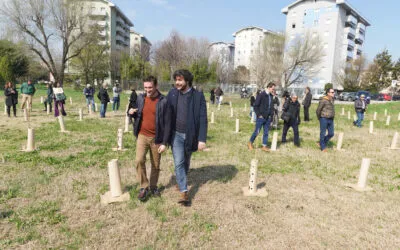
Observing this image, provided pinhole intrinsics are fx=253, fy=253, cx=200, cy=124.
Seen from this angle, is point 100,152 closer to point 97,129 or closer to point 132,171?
point 132,171

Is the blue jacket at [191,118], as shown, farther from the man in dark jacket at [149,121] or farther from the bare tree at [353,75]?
the bare tree at [353,75]

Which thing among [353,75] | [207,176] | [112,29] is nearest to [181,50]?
[112,29]

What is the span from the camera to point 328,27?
5203cm

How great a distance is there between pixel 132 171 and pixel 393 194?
206 inches

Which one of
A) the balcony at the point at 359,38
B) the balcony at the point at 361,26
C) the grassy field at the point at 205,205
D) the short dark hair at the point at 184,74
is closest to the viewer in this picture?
the grassy field at the point at 205,205

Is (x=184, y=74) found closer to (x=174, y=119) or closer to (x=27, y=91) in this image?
(x=174, y=119)

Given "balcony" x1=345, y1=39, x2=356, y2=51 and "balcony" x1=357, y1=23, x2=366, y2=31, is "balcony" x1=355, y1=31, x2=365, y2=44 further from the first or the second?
"balcony" x1=345, y1=39, x2=356, y2=51

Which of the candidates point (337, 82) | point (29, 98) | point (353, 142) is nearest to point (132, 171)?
point (353, 142)

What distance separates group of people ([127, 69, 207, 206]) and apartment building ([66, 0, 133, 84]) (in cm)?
4665

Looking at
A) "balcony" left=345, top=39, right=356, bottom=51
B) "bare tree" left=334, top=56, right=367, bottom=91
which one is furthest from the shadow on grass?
"balcony" left=345, top=39, right=356, bottom=51

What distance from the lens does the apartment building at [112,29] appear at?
51469 mm

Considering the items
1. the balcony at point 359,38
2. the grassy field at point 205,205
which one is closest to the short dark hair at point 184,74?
the grassy field at point 205,205

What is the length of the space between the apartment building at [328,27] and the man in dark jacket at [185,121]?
5177 centimetres

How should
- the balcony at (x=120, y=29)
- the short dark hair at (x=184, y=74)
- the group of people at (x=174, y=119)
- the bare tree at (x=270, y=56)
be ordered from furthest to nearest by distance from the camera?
the balcony at (x=120, y=29), the bare tree at (x=270, y=56), the group of people at (x=174, y=119), the short dark hair at (x=184, y=74)
